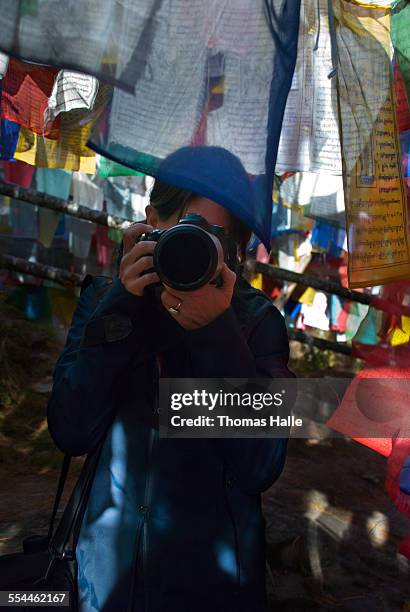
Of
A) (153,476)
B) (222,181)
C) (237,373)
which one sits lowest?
(153,476)

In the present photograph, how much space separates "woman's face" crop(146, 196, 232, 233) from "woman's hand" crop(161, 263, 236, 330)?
206 millimetres

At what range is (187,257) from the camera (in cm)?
91

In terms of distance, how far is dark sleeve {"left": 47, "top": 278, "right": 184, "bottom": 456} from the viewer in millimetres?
950

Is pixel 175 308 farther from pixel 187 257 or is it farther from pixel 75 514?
pixel 75 514

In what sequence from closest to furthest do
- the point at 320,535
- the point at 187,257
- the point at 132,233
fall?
the point at 187,257, the point at 132,233, the point at 320,535

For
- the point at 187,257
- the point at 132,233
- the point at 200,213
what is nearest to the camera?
the point at 187,257

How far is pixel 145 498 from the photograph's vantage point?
95 cm

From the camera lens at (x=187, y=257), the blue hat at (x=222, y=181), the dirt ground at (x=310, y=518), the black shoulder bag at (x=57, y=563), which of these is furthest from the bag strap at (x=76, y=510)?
the dirt ground at (x=310, y=518)

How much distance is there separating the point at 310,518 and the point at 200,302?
2152 mm

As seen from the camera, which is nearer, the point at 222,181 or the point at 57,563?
the point at 57,563

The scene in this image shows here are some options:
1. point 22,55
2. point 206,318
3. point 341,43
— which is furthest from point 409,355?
point 22,55

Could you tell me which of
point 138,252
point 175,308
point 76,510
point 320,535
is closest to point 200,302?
point 175,308

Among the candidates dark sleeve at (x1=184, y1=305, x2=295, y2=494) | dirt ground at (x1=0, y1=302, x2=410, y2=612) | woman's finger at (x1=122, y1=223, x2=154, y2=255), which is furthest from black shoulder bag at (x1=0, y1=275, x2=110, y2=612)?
dirt ground at (x1=0, y1=302, x2=410, y2=612)

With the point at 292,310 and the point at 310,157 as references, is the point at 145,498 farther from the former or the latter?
A: the point at 292,310
